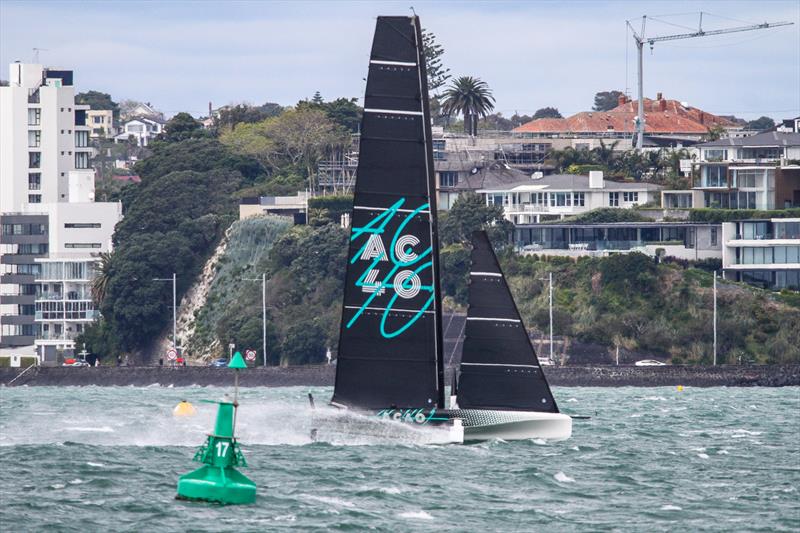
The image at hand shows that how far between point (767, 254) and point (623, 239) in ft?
38.1

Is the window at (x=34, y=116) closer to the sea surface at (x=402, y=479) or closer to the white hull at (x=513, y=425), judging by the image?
the sea surface at (x=402, y=479)

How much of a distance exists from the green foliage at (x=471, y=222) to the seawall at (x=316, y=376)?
21934 millimetres

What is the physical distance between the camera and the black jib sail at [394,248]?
41750 mm

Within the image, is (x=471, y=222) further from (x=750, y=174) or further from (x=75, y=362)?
(x=75, y=362)


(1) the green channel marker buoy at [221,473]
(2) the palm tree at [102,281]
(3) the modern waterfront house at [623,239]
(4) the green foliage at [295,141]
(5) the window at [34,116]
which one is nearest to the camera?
(1) the green channel marker buoy at [221,473]

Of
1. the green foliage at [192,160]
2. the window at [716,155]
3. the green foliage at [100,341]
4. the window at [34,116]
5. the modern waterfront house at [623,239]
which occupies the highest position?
the window at [34,116]

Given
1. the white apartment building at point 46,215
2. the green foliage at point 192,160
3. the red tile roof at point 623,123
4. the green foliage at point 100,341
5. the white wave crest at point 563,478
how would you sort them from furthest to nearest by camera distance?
the red tile roof at point 623,123 → the green foliage at point 192,160 → the white apartment building at point 46,215 → the green foliage at point 100,341 → the white wave crest at point 563,478

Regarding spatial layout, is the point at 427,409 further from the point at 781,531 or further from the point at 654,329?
the point at 654,329

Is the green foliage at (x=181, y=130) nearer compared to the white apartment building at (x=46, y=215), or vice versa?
the white apartment building at (x=46, y=215)

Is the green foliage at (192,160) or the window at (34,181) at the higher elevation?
the green foliage at (192,160)

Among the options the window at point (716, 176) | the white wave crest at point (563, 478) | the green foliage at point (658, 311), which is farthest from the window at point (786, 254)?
the white wave crest at point (563, 478)

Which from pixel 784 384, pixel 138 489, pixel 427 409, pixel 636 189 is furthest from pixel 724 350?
pixel 138 489

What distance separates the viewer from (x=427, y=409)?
41969 millimetres

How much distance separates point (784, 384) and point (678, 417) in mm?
37390
